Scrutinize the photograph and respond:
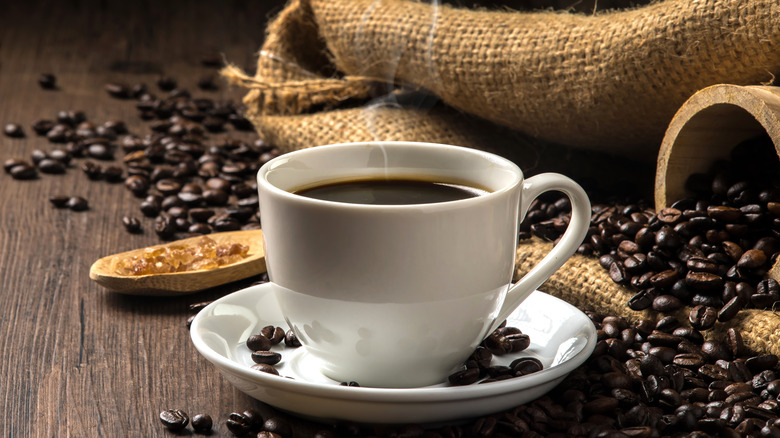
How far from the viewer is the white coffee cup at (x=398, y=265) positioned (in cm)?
102

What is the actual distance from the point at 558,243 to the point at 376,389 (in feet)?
1.17

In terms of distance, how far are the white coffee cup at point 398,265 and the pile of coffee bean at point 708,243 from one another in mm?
287

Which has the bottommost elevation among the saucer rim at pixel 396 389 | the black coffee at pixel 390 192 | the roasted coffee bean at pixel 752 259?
the saucer rim at pixel 396 389

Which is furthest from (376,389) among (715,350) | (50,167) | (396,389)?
(50,167)

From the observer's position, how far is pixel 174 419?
1.12 meters

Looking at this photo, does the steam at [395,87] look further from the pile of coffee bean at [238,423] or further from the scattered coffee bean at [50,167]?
the pile of coffee bean at [238,423]

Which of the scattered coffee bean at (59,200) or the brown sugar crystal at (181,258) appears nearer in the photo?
the brown sugar crystal at (181,258)

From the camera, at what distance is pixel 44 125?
2.57m

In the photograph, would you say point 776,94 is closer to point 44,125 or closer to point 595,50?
point 595,50

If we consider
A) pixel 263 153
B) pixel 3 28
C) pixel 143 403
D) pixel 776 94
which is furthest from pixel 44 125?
pixel 776 94

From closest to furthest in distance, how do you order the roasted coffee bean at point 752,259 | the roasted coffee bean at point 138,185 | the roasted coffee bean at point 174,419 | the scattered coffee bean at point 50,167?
the roasted coffee bean at point 174,419 → the roasted coffee bean at point 752,259 → the roasted coffee bean at point 138,185 → the scattered coffee bean at point 50,167

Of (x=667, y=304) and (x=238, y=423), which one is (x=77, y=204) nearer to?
(x=238, y=423)

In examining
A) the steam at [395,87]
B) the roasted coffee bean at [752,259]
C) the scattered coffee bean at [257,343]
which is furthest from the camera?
the steam at [395,87]

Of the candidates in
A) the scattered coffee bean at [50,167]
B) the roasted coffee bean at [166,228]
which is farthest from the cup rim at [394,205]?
the scattered coffee bean at [50,167]
